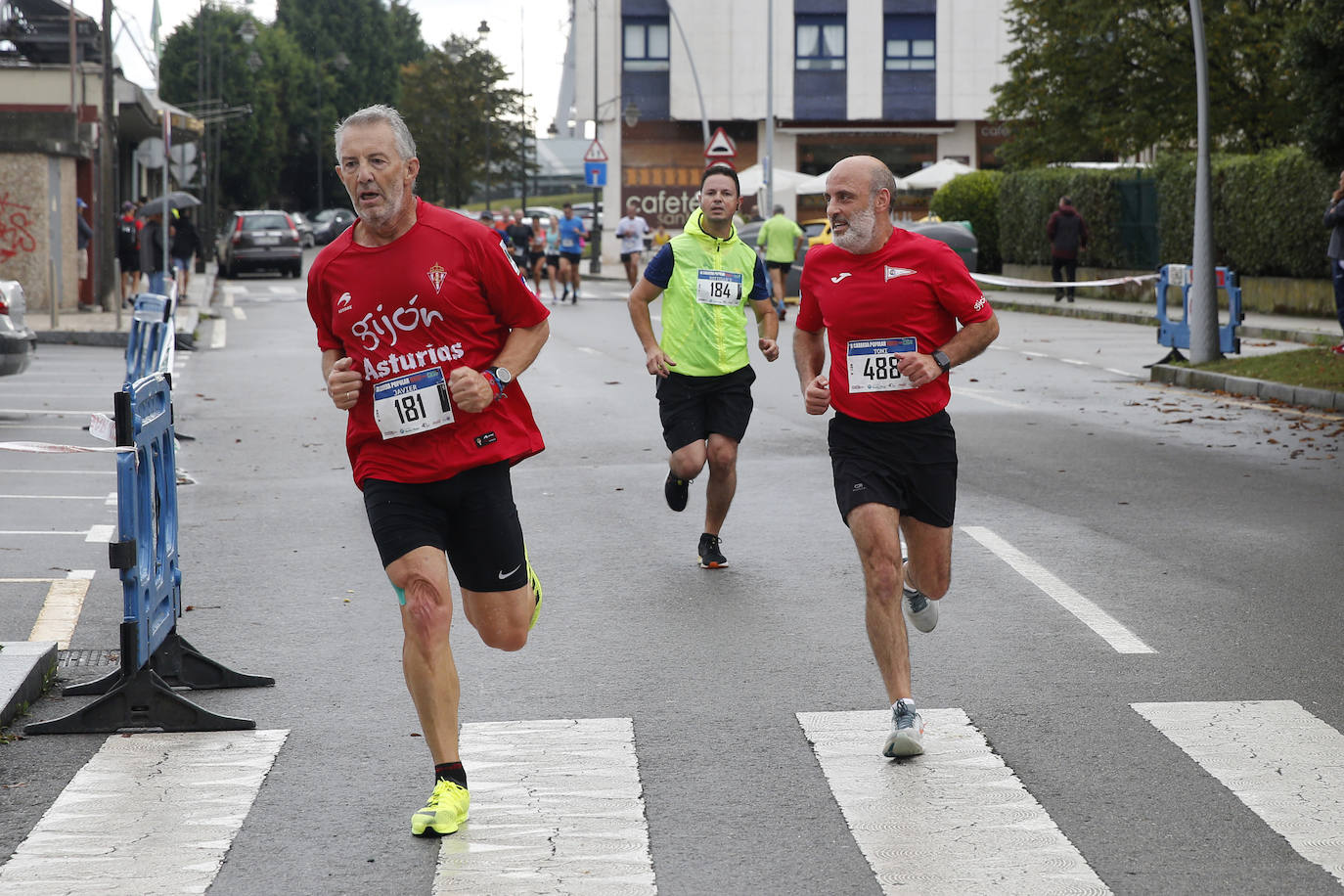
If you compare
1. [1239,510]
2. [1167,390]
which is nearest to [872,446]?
[1239,510]

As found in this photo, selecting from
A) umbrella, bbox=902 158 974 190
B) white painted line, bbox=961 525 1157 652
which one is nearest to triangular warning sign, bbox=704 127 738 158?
umbrella, bbox=902 158 974 190

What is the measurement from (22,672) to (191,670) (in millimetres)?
572

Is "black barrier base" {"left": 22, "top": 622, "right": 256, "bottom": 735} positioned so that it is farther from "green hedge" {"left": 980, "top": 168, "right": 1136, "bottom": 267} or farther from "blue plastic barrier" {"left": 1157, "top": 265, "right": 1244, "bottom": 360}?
"green hedge" {"left": 980, "top": 168, "right": 1136, "bottom": 267}

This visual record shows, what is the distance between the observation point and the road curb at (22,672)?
6211 mm

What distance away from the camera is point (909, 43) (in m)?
63.3

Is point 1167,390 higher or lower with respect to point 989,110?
lower

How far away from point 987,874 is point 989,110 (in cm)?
3874

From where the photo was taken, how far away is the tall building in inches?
2459

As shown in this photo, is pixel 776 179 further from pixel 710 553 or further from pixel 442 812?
pixel 442 812

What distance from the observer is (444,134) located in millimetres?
90438

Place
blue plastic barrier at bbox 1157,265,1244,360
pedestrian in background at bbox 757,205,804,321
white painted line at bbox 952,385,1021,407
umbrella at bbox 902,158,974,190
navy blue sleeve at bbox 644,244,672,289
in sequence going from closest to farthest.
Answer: navy blue sleeve at bbox 644,244,672,289 → white painted line at bbox 952,385,1021,407 → blue plastic barrier at bbox 1157,265,1244,360 → pedestrian in background at bbox 757,205,804,321 → umbrella at bbox 902,158,974,190

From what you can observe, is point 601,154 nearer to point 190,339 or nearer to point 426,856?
point 190,339

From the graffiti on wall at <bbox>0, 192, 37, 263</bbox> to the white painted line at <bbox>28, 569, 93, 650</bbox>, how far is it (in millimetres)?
22063

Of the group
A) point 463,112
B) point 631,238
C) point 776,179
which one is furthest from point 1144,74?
point 463,112
